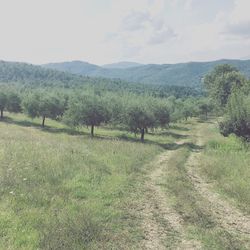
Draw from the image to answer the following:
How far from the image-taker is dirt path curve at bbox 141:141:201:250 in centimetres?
961

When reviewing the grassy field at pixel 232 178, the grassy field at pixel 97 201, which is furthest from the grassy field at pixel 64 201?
the grassy field at pixel 232 178

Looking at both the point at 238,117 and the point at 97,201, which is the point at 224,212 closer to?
the point at 97,201

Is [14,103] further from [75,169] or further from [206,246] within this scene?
[206,246]

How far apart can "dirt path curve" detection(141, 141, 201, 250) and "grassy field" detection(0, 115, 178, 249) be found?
1.52 feet

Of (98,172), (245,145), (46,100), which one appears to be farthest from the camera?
(46,100)

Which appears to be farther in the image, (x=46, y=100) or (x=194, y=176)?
(x=46, y=100)

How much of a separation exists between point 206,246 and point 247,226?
8.50 ft

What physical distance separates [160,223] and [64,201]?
3.68 metres

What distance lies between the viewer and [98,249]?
29.4 feet

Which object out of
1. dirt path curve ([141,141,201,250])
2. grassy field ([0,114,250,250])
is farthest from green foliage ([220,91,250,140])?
dirt path curve ([141,141,201,250])

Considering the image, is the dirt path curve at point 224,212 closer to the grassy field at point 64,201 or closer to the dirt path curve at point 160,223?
the dirt path curve at point 160,223

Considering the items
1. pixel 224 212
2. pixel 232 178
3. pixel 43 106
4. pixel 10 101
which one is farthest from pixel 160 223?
pixel 10 101

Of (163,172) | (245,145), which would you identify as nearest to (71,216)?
(163,172)

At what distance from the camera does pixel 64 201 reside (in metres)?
12.5
